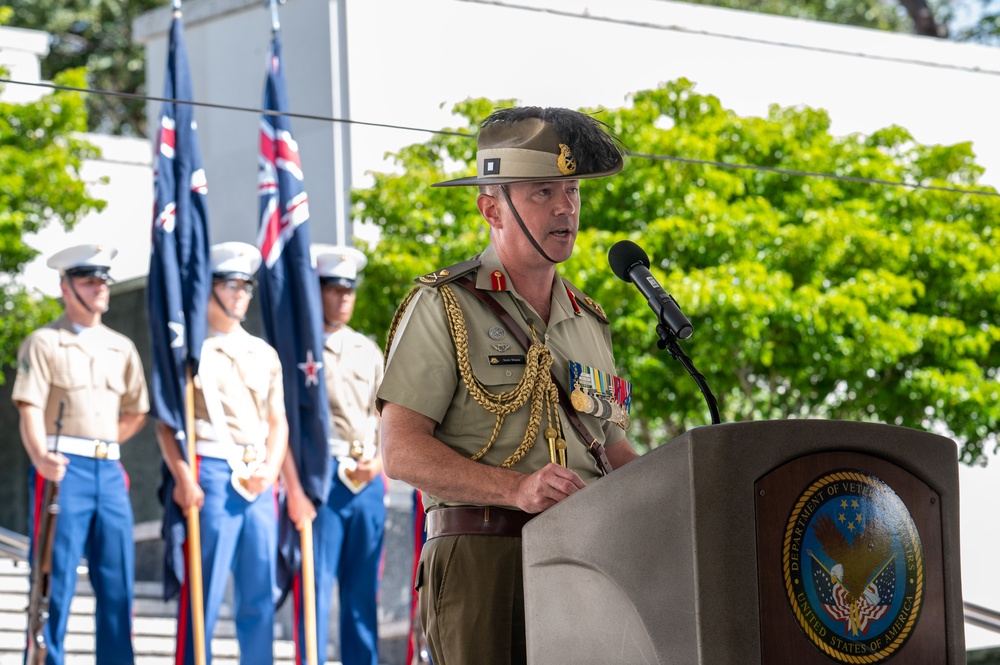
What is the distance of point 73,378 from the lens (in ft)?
21.1

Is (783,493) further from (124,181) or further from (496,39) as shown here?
(124,181)

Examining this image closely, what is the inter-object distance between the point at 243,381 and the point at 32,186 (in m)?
3.46

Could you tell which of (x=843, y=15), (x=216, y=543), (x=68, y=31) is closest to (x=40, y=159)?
(x=216, y=543)

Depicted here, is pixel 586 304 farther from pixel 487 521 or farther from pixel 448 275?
pixel 487 521

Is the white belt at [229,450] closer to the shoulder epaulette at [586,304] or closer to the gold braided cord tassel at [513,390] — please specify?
the shoulder epaulette at [586,304]

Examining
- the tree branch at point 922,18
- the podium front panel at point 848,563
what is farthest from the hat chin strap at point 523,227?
the tree branch at point 922,18

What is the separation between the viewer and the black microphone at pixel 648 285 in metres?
2.12

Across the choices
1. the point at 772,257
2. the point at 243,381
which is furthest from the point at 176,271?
the point at 772,257

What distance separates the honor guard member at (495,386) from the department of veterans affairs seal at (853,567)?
0.57m

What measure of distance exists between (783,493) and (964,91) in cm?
1235

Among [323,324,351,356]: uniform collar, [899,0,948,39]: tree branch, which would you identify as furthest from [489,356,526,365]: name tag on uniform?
[899,0,948,39]: tree branch

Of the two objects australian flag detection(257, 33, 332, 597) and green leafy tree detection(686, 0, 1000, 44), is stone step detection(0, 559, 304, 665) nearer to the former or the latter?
australian flag detection(257, 33, 332, 597)

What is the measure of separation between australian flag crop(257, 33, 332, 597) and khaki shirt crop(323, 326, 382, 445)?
191 millimetres

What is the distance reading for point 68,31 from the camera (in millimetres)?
20781
